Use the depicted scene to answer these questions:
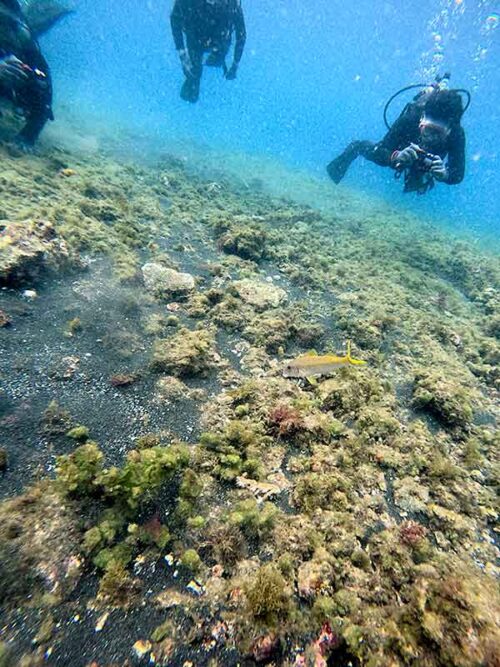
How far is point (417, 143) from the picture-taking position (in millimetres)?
11953

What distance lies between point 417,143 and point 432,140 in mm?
894

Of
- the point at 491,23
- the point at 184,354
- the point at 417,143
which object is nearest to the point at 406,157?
the point at 417,143

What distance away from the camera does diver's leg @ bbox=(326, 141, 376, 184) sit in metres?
15.5

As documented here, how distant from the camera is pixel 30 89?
1163cm

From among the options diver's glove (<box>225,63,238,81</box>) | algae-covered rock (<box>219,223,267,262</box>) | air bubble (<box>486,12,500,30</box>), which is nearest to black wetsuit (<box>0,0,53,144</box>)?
diver's glove (<box>225,63,238,81</box>)

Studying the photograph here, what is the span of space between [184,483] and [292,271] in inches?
286

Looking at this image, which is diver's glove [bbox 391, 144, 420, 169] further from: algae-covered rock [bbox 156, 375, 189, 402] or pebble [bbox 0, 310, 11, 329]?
pebble [bbox 0, 310, 11, 329]

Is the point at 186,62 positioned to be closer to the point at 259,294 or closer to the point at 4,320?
the point at 259,294

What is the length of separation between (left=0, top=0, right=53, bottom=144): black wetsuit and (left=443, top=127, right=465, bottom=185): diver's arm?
15144 mm

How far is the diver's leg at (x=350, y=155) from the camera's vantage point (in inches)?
610

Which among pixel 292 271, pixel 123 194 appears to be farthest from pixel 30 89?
pixel 292 271

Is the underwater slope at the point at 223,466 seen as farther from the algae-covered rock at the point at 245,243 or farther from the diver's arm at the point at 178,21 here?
the diver's arm at the point at 178,21

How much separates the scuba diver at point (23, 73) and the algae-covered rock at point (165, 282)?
31.6 ft

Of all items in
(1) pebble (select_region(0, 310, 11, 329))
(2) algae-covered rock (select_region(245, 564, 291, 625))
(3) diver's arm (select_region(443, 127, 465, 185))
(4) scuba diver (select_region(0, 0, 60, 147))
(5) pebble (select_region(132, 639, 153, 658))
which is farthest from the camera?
(3) diver's arm (select_region(443, 127, 465, 185))
